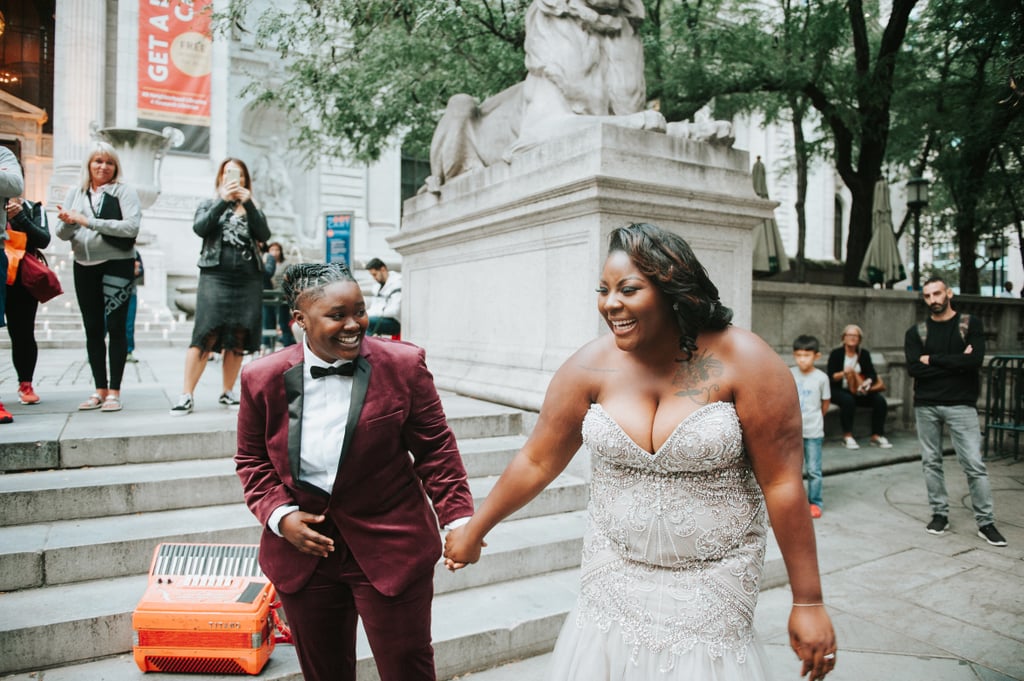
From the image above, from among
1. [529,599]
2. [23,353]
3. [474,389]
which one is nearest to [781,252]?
[474,389]

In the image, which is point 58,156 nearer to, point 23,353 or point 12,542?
point 23,353

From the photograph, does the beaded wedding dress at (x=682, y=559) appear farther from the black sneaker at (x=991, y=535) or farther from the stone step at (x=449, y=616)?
the black sneaker at (x=991, y=535)

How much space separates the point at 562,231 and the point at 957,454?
12.1 ft

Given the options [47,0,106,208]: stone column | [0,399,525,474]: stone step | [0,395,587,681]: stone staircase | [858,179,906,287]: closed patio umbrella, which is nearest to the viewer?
[0,395,587,681]: stone staircase

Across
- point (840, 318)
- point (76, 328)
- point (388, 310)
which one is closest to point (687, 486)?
point (388, 310)

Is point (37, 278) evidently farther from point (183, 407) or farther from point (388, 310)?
point (388, 310)

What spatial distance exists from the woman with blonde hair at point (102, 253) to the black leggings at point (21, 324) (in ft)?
1.85

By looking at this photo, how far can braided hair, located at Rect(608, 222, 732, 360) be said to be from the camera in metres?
1.89

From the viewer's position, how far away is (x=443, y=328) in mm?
7973

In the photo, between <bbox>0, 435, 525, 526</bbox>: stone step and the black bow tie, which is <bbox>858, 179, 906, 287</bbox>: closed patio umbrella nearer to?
<bbox>0, 435, 525, 526</bbox>: stone step

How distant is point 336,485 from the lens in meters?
2.26

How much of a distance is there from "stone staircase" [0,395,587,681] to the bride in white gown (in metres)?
1.82

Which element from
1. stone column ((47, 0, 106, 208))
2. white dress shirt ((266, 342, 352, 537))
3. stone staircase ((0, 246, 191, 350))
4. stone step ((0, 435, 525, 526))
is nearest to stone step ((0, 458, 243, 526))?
stone step ((0, 435, 525, 526))

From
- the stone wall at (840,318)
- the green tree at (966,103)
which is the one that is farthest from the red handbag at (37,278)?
the green tree at (966,103)
